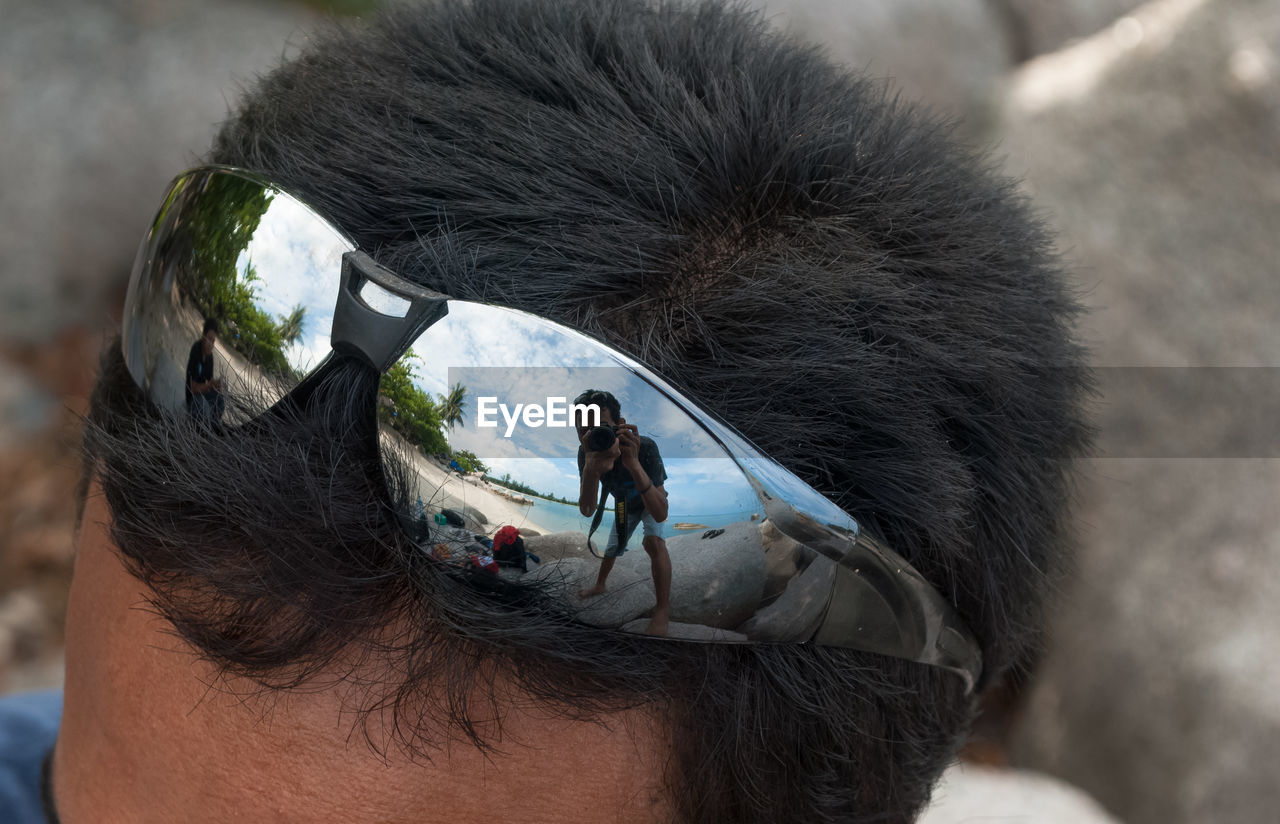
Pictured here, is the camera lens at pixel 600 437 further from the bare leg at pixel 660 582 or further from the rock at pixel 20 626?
the rock at pixel 20 626

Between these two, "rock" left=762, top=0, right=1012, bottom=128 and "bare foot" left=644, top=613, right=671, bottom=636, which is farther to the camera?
"rock" left=762, top=0, right=1012, bottom=128

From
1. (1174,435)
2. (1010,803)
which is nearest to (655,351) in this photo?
(1010,803)

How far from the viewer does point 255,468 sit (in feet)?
2.31

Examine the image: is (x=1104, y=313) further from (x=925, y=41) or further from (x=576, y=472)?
(x=576, y=472)

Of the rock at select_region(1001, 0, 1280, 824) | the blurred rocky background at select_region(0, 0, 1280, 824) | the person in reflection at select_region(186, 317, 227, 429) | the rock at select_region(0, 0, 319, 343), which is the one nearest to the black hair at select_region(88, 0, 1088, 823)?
the person in reflection at select_region(186, 317, 227, 429)

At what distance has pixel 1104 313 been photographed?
9.88 ft

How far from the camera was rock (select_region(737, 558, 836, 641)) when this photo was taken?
0.70 metres

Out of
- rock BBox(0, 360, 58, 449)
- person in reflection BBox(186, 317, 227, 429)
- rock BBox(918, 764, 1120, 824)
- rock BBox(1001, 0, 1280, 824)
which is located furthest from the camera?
rock BBox(0, 360, 58, 449)

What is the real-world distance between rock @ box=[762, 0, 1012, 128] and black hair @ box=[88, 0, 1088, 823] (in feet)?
10.9

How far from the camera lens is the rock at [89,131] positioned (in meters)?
3.34

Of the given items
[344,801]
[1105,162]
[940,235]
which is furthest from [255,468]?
[1105,162]

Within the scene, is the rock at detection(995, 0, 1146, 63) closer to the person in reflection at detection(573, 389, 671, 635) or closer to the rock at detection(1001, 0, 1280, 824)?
the rock at detection(1001, 0, 1280, 824)

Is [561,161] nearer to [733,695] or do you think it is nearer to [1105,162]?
[733,695]

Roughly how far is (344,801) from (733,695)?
32cm
